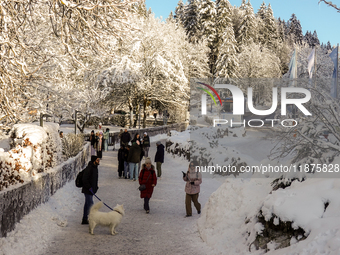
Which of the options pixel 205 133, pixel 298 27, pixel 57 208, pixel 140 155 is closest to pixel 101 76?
pixel 205 133

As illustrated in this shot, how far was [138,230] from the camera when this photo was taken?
8.98 metres

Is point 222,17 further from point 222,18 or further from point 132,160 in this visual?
point 132,160

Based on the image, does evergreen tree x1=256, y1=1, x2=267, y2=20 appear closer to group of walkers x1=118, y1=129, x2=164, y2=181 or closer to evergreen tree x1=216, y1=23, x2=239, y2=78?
evergreen tree x1=216, y1=23, x2=239, y2=78

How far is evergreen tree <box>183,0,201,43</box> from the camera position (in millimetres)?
68000

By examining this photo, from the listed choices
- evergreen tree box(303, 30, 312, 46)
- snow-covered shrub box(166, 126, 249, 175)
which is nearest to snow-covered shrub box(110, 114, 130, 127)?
snow-covered shrub box(166, 126, 249, 175)

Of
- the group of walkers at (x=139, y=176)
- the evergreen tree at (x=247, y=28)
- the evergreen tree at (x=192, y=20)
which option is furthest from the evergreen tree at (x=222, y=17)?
the group of walkers at (x=139, y=176)

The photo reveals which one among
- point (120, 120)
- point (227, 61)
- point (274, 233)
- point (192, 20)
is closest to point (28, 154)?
point (274, 233)

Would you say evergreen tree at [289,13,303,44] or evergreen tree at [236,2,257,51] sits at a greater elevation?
evergreen tree at [289,13,303,44]

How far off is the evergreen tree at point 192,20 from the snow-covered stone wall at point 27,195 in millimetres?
58304

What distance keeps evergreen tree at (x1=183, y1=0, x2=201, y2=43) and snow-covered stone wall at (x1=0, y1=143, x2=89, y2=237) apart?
58.3 m

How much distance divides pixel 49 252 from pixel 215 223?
11.2ft

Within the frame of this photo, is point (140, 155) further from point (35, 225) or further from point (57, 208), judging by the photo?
point (35, 225)

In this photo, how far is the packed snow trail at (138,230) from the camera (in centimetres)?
765

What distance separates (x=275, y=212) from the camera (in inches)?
239
